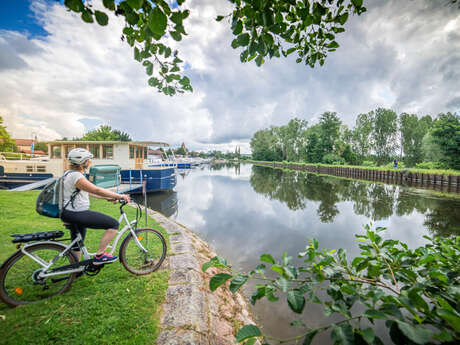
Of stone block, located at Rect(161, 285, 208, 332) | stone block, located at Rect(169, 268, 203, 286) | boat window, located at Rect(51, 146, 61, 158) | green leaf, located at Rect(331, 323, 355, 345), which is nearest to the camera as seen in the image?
green leaf, located at Rect(331, 323, 355, 345)

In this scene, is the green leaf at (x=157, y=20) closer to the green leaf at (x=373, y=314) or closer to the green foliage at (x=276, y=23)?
the green foliage at (x=276, y=23)

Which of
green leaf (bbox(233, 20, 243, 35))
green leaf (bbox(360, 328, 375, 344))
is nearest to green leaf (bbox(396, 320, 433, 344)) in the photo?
green leaf (bbox(360, 328, 375, 344))

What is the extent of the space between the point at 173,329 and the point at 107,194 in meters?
1.95

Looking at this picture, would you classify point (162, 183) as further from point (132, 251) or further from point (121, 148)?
point (132, 251)

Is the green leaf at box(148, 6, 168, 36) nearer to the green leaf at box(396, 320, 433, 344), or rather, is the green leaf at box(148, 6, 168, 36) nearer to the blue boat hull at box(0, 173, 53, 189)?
the green leaf at box(396, 320, 433, 344)

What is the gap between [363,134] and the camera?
143ft

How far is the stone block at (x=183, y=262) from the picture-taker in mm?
3678

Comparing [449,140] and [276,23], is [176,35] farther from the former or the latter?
[449,140]

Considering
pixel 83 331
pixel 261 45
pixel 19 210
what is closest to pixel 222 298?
pixel 83 331

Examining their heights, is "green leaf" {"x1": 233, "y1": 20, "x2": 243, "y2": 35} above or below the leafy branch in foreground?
above

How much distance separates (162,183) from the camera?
15.2 meters

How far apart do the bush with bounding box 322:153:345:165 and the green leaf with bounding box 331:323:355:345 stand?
48.9 m

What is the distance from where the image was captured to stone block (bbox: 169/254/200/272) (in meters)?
3.68

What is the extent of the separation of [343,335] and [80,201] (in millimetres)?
3295
